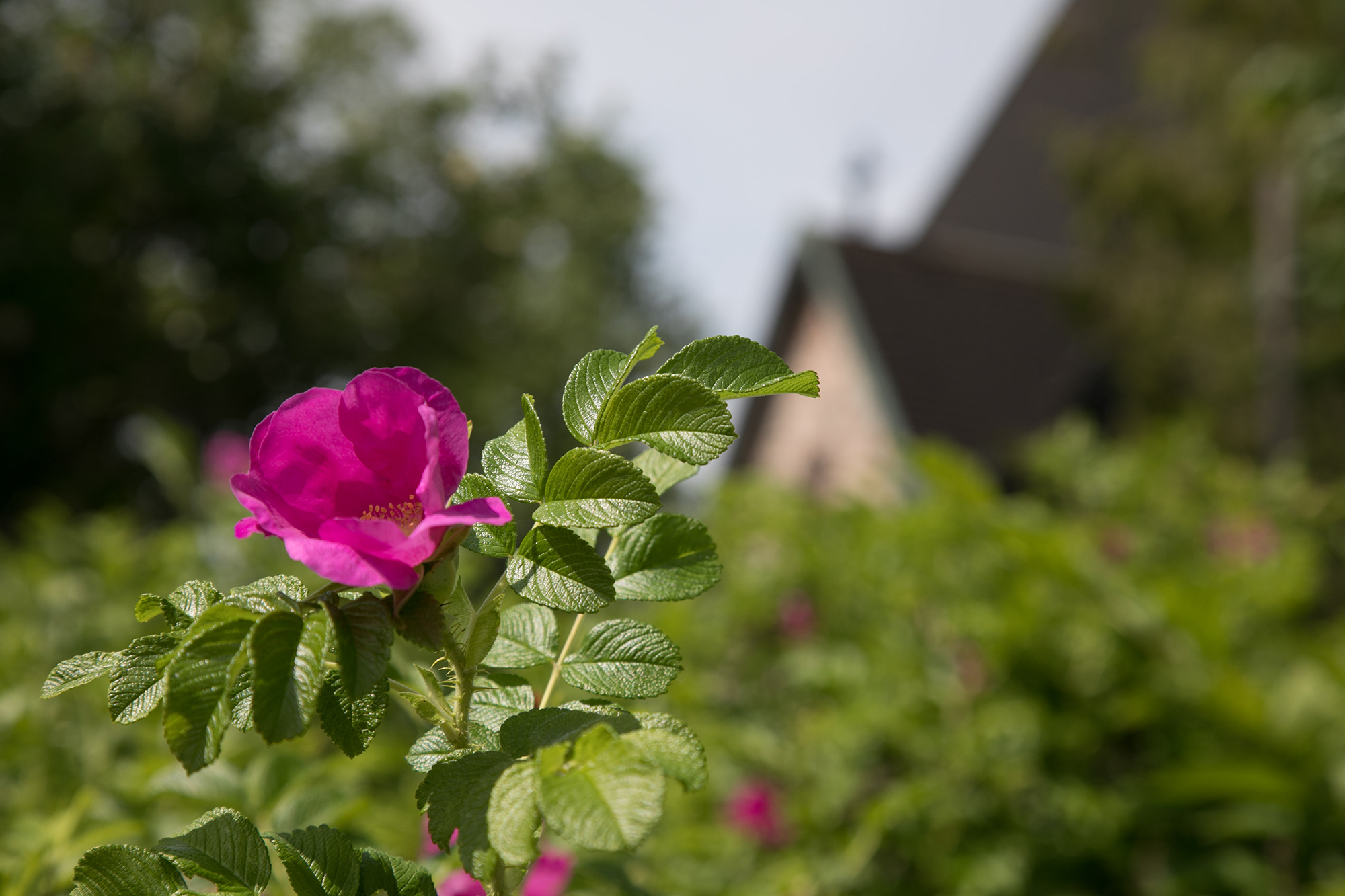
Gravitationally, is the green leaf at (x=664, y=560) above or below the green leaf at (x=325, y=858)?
above

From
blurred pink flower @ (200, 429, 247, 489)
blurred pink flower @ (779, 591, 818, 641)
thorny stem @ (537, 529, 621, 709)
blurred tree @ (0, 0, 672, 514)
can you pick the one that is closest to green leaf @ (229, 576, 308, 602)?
thorny stem @ (537, 529, 621, 709)

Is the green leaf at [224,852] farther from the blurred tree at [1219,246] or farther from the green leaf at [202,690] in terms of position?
the blurred tree at [1219,246]

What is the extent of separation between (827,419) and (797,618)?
7.76 metres

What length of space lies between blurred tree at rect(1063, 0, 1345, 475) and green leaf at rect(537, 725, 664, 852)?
279 inches

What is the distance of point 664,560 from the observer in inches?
19.4

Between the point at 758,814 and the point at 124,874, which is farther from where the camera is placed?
the point at 758,814

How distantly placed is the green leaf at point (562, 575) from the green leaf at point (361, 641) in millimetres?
60

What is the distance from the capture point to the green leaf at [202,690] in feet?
1.08

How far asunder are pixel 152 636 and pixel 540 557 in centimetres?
15

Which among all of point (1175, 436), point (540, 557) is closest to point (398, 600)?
point (540, 557)

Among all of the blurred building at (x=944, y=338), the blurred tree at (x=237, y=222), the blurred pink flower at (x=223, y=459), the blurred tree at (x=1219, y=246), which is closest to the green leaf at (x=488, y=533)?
the blurred pink flower at (x=223, y=459)

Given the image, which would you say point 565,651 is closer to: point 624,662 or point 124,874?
point 624,662

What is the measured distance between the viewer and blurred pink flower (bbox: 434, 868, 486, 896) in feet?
1.84

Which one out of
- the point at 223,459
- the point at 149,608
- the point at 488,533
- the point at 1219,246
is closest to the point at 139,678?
the point at 149,608
